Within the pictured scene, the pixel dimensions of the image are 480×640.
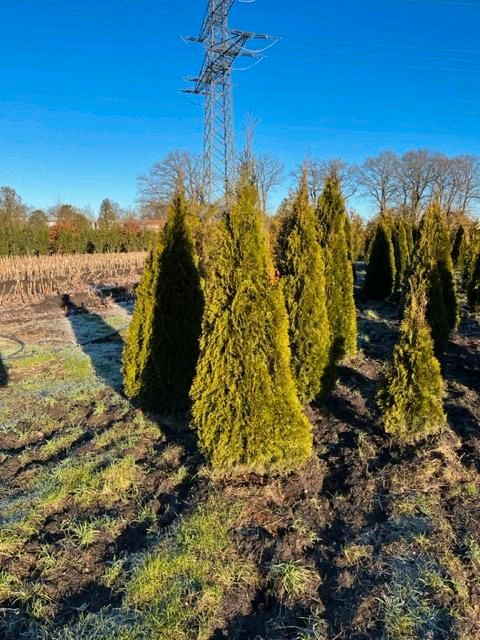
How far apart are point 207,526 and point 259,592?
2.14 ft

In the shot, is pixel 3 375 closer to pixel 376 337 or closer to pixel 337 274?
pixel 337 274

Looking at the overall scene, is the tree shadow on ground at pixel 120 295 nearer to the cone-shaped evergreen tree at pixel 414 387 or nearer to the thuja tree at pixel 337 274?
the thuja tree at pixel 337 274

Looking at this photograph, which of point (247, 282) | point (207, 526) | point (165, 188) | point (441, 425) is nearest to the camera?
point (207, 526)

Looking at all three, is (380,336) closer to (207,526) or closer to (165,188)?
(207,526)

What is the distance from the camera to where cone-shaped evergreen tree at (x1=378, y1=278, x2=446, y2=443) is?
4.54 meters

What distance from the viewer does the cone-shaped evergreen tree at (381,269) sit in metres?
14.0

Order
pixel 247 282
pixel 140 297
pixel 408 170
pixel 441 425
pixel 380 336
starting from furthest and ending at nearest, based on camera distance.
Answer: pixel 408 170, pixel 380 336, pixel 140 297, pixel 441 425, pixel 247 282

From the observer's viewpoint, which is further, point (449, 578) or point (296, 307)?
point (296, 307)

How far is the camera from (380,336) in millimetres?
9773

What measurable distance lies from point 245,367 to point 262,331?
38 cm

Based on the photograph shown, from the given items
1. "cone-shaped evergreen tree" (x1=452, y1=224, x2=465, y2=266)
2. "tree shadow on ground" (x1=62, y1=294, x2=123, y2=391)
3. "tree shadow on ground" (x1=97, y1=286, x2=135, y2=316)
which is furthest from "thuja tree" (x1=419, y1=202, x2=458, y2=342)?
"cone-shaped evergreen tree" (x1=452, y1=224, x2=465, y2=266)

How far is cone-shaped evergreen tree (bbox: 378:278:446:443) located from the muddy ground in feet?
0.64

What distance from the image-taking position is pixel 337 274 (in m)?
7.92

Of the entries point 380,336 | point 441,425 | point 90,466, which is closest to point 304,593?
point 90,466
